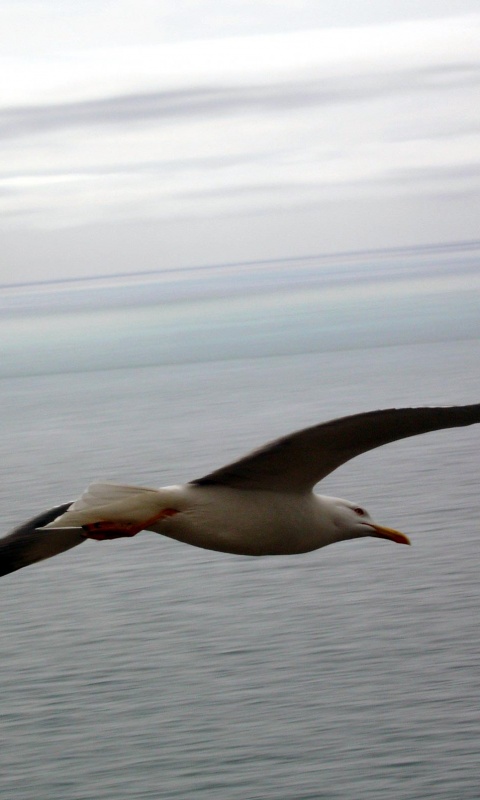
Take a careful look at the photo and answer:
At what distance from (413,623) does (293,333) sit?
55.0 m

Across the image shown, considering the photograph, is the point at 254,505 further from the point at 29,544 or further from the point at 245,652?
the point at 245,652

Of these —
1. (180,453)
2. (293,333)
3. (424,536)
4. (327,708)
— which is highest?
(293,333)

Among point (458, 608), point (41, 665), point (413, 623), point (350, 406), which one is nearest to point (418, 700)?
point (413, 623)

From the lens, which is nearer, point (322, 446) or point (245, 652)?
point (322, 446)

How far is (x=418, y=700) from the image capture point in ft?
85.2

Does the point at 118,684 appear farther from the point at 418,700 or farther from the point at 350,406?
the point at 350,406

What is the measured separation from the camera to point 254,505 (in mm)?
6988

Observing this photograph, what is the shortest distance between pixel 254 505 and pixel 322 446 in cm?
48

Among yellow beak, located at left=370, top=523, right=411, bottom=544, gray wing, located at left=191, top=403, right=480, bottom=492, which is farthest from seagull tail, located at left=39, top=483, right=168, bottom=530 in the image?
yellow beak, located at left=370, top=523, right=411, bottom=544

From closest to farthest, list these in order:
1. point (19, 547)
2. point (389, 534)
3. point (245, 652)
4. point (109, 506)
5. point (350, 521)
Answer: point (109, 506)
point (19, 547)
point (350, 521)
point (389, 534)
point (245, 652)

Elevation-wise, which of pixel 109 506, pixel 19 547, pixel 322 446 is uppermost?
pixel 322 446

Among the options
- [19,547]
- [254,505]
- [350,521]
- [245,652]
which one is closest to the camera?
[254,505]

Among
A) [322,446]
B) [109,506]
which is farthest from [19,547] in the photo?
[322,446]

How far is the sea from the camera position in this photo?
82.3 ft
